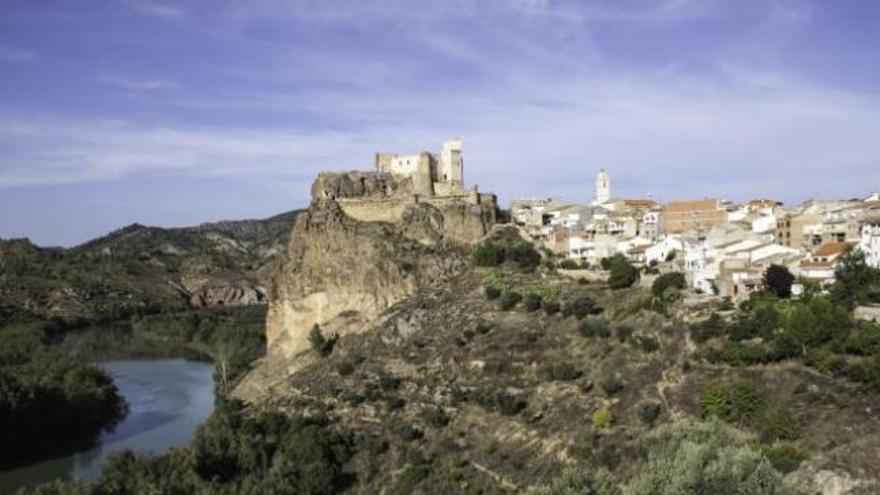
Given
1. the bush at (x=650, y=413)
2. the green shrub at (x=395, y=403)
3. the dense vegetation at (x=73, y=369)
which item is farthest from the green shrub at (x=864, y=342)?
the dense vegetation at (x=73, y=369)

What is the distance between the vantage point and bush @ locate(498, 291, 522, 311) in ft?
112

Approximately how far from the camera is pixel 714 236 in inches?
1469

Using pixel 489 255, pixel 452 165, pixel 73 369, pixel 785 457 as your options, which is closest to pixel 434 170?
pixel 452 165

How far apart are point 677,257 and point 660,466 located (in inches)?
987

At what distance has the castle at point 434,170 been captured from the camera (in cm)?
4259

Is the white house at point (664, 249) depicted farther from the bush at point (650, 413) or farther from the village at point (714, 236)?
the bush at point (650, 413)

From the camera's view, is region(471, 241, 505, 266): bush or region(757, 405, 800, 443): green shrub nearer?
region(757, 405, 800, 443): green shrub

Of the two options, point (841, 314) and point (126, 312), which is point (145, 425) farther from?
point (126, 312)

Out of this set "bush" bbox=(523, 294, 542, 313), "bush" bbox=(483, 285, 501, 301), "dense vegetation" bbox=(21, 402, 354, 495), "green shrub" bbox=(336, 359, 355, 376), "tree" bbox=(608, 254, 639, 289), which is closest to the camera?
"dense vegetation" bbox=(21, 402, 354, 495)

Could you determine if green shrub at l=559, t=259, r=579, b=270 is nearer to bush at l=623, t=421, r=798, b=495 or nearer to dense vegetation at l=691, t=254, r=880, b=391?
dense vegetation at l=691, t=254, r=880, b=391

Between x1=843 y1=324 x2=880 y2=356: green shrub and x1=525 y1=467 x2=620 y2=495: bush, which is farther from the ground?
x1=843 y1=324 x2=880 y2=356: green shrub

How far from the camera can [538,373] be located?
2959 cm

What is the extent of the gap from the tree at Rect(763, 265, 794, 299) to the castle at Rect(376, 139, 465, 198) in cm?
1532

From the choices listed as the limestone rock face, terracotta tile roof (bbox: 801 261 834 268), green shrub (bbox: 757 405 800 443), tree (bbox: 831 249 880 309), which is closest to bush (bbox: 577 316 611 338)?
tree (bbox: 831 249 880 309)
